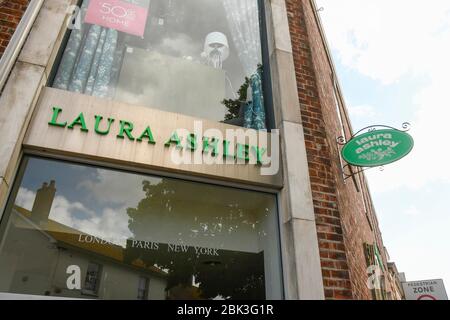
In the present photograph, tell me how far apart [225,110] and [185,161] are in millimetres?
1336

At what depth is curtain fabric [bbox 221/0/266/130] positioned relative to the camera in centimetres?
511

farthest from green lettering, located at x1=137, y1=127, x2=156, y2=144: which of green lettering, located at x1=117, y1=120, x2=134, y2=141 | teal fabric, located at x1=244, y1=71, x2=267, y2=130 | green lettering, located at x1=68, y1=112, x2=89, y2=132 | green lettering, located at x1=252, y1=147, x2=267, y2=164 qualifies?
teal fabric, located at x1=244, y1=71, x2=267, y2=130

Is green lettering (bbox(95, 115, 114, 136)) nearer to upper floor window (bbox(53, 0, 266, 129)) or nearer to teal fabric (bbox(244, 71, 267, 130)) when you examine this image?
upper floor window (bbox(53, 0, 266, 129))

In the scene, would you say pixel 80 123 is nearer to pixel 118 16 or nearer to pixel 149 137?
pixel 149 137

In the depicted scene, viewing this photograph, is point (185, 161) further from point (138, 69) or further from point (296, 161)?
point (138, 69)

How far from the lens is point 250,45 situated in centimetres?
590

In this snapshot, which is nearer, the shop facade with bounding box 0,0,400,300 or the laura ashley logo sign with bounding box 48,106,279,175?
the shop facade with bounding box 0,0,400,300

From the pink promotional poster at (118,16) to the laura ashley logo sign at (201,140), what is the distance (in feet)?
5.94

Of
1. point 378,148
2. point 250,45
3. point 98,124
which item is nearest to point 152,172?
point 98,124

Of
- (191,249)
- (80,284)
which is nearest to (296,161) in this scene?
(191,249)

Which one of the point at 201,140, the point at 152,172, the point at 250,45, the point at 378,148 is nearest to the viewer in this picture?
the point at 152,172

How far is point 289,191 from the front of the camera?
13.8 ft

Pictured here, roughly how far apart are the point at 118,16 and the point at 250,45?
87.3 inches

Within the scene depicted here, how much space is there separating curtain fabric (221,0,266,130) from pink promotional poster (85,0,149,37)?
1.65 m
